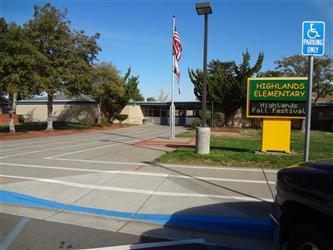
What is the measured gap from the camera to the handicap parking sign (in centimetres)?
619

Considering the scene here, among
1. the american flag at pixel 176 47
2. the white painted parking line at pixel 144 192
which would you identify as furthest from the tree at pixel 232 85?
the white painted parking line at pixel 144 192

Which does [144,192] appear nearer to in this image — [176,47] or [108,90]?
[176,47]

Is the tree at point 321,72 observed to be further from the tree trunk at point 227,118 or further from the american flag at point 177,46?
the american flag at point 177,46

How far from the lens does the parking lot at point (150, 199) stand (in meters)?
5.86

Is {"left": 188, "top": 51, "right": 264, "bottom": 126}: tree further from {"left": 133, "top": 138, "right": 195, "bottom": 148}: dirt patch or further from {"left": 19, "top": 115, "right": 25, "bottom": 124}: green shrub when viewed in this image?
{"left": 19, "top": 115, "right": 25, "bottom": 124}: green shrub

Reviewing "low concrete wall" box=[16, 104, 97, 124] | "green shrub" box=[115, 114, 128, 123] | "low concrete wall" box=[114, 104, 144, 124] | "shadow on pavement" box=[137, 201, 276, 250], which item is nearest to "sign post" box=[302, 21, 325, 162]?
"shadow on pavement" box=[137, 201, 276, 250]

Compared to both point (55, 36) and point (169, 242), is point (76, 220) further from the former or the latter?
point (55, 36)

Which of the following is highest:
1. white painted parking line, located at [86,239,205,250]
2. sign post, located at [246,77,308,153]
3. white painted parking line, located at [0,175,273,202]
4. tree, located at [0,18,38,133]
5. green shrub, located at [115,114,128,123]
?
tree, located at [0,18,38,133]

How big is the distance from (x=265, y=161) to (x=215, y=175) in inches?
102

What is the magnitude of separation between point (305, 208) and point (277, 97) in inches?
412

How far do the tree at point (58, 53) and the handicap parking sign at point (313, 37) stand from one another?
80.0 ft

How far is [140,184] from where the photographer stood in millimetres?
8797

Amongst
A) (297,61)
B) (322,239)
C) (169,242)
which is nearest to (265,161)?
(169,242)

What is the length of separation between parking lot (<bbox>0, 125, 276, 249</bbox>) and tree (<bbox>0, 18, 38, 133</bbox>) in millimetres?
15609
